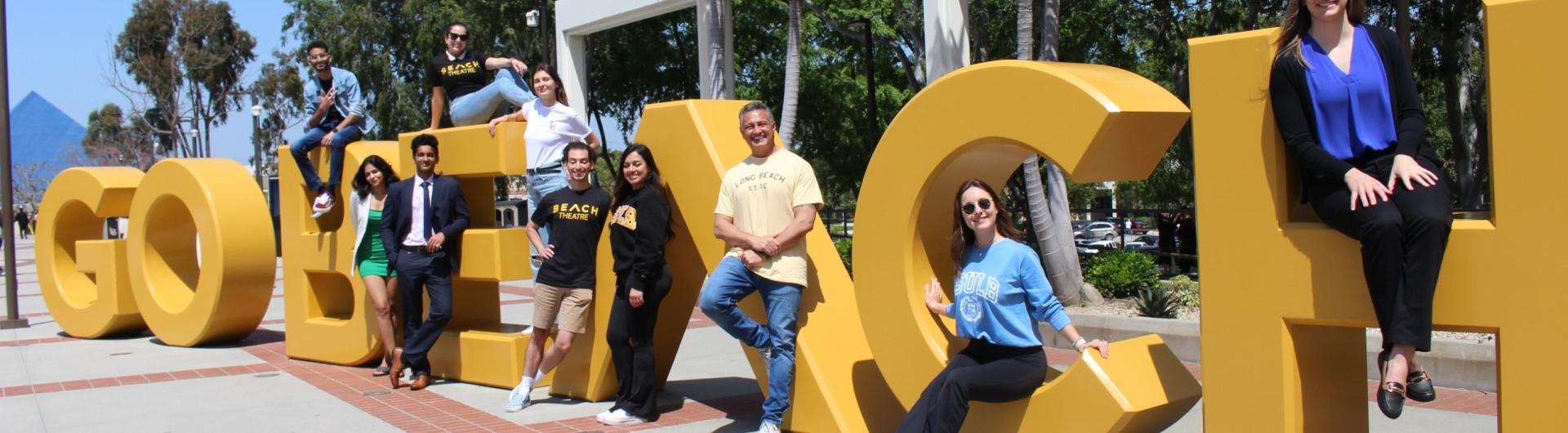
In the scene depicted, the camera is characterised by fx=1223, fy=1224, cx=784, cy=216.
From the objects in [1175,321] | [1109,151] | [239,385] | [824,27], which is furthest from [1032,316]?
[824,27]

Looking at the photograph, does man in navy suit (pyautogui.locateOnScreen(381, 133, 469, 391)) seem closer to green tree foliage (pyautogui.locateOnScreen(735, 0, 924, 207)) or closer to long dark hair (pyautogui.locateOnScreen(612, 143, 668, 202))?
long dark hair (pyautogui.locateOnScreen(612, 143, 668, 202))

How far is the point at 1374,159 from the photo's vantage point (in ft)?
12.9

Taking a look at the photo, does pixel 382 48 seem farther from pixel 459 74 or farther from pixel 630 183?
pixel 630 183

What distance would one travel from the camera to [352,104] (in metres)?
9.37

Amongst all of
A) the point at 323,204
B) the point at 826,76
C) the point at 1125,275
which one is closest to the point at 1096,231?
the point at 826,76

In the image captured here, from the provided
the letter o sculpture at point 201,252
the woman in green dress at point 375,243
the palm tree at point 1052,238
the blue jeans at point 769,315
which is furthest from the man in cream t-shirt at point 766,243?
the letter o sculpture at point 201,252

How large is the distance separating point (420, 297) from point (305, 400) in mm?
971

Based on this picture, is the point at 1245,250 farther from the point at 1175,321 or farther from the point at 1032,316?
the point at 1175,321

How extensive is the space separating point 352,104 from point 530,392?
315cm

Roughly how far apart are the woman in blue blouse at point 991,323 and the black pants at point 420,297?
13.6 feet

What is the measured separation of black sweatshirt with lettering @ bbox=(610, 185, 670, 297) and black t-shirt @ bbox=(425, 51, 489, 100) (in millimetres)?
2411

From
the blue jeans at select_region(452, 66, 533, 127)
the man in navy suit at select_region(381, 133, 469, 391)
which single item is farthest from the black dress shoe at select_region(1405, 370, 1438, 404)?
the man in navy suit at select_region(381, 133, 469, 391)

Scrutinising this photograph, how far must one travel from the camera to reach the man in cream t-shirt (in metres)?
5.87

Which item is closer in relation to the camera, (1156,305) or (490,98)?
(490,98)
